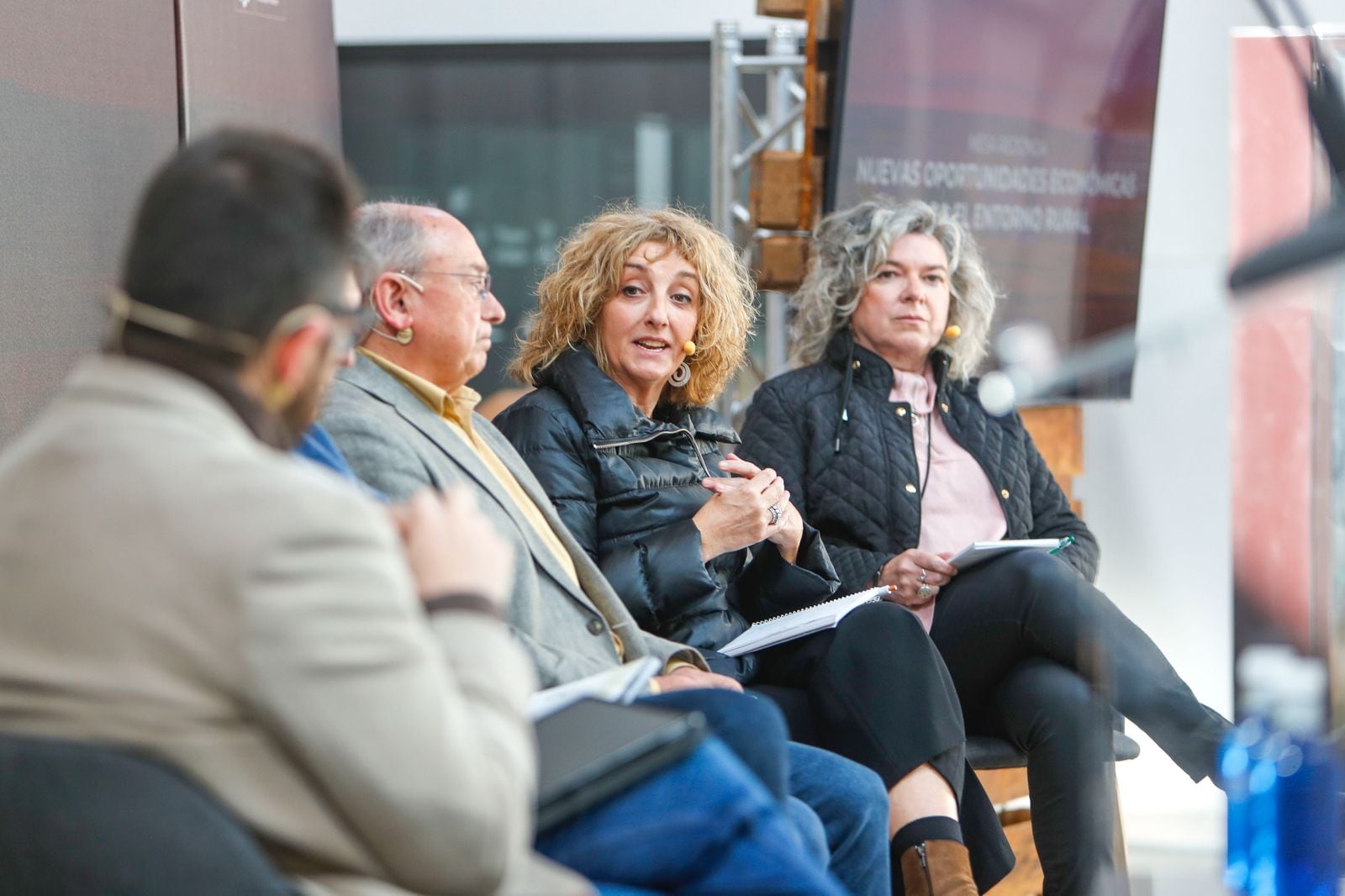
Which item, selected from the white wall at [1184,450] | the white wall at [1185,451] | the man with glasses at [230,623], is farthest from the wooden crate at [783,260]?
the man with glasses at [230,623]

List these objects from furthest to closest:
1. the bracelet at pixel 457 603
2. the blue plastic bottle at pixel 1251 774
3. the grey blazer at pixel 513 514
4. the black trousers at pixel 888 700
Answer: the black trousers at pixel 888 700 → the grey blazer at pixel 513 514 → the blue plastic bottle at pixel 1251 774 → the bracelet at pixel 457 603

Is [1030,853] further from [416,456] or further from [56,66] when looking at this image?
[56,66]

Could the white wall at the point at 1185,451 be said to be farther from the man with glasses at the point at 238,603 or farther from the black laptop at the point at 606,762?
the man with glasses at the point at 238,603

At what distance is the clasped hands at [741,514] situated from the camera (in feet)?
7.77

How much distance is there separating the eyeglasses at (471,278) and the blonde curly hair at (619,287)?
387 millimetres

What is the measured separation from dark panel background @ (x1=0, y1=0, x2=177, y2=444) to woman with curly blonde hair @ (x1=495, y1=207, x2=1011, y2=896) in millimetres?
779

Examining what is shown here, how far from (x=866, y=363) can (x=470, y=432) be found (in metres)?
1.09

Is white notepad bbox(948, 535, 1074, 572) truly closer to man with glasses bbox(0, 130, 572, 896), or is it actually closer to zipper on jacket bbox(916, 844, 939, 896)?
zipper on jacket bbox(916, 844, 939, 896)

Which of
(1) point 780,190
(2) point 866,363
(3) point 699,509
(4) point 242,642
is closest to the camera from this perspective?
(4) point 242,642

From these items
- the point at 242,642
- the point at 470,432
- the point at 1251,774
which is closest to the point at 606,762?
the point at 242,642

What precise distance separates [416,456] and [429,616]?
0.82 metres

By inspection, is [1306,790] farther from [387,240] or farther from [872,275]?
[872,275]

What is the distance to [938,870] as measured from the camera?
84.1 inches

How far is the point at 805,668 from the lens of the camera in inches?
93.7
